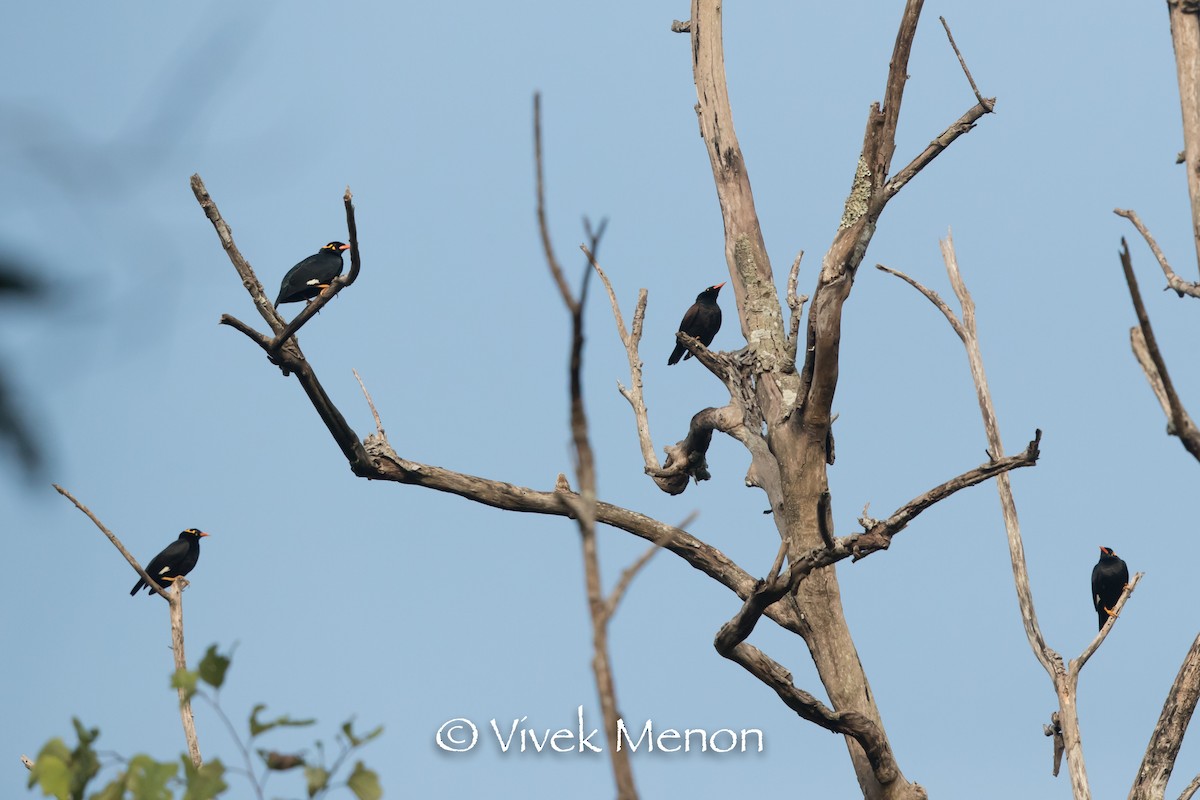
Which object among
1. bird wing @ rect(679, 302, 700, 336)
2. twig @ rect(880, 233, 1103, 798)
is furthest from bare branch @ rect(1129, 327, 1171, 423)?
bird wing @ rect(679, 302, 700, 336)

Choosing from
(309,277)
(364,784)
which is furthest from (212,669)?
(309,277)

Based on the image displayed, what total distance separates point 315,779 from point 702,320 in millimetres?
10745

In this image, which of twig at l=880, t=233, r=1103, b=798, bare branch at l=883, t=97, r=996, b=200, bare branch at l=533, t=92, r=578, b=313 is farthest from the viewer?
twig at l=880, t=233, r=1103, b=798

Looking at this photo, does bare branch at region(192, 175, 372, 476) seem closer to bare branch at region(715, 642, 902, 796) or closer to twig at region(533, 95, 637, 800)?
bare branch at region(715, 642, 902, 796)

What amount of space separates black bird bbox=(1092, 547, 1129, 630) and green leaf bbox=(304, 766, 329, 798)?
35.2 ft

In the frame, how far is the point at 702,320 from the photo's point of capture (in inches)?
512

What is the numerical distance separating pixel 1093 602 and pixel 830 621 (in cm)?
485

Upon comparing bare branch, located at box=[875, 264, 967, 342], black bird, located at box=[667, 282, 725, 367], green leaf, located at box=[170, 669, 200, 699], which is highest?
black bird, located at box=[667, 282, 725, 367]

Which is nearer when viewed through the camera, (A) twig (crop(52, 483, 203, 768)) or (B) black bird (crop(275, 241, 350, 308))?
(A) twig (crop(52, 483, 203, 768))

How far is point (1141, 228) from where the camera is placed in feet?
24.9

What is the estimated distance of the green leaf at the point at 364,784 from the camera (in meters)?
2.53

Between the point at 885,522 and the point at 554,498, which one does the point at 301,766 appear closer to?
the point at 885,522

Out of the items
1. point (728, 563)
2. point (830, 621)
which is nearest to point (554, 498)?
point (728, 563)

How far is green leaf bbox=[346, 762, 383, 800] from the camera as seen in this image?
8.30ft
